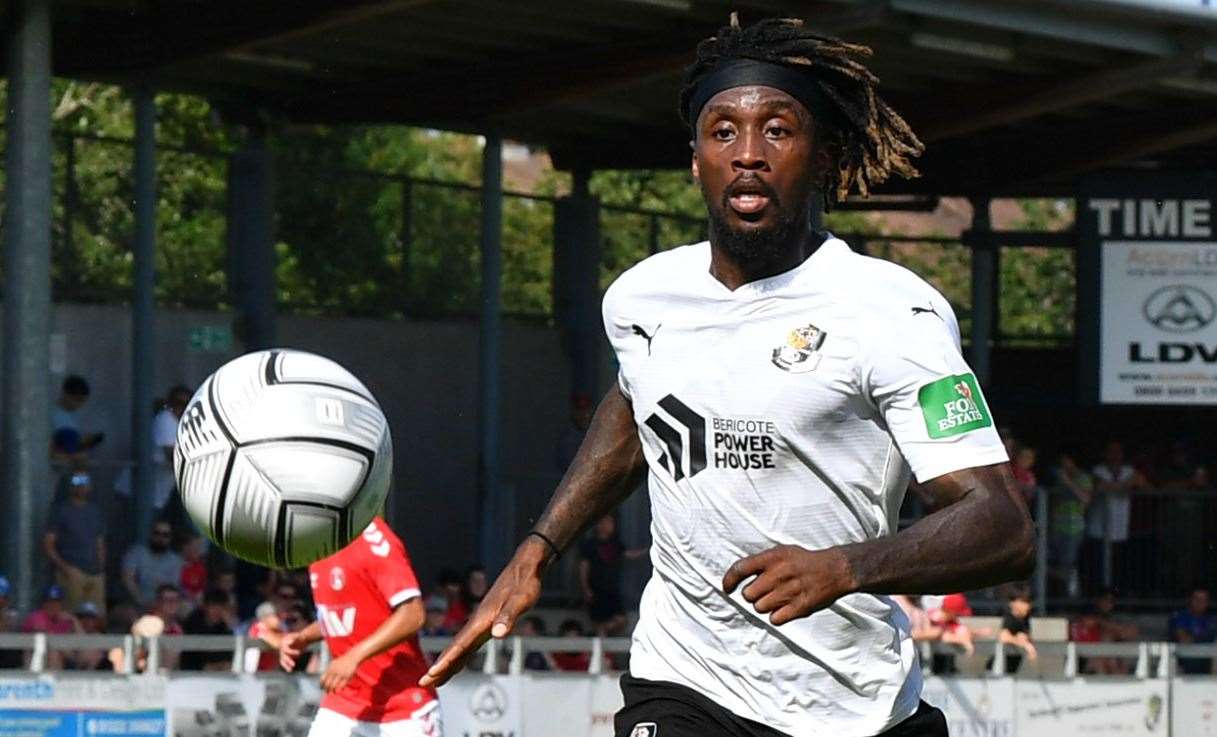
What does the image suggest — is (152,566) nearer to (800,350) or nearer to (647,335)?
(647,335)

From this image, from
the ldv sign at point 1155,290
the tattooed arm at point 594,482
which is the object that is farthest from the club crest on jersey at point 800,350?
the ldv sign at point 1155,290

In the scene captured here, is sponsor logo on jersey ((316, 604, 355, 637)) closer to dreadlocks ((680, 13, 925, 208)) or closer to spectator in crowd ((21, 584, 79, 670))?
dreadlocks ((680, 13, 925, 208))

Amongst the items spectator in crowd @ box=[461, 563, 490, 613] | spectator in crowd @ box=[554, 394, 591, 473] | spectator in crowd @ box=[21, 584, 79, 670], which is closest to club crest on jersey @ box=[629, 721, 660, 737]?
spectator in crowd @ box=[21, 584, 79, 670]

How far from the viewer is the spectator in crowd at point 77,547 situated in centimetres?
1650

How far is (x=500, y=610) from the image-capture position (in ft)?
16.8

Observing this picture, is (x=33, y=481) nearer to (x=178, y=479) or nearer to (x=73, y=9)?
(x=73, y=9)

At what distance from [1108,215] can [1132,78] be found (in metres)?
1.88

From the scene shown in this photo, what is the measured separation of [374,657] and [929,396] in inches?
206

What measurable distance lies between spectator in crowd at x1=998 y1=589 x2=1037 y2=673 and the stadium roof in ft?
14.9

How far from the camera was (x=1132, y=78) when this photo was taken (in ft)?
70.8

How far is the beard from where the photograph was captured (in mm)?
4852

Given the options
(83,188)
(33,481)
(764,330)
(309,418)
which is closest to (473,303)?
(83,188)

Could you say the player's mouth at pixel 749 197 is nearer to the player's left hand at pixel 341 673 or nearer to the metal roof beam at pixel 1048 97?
the player's left hand at pixel 341 673

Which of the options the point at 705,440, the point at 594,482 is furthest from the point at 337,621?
the point at 705,440
